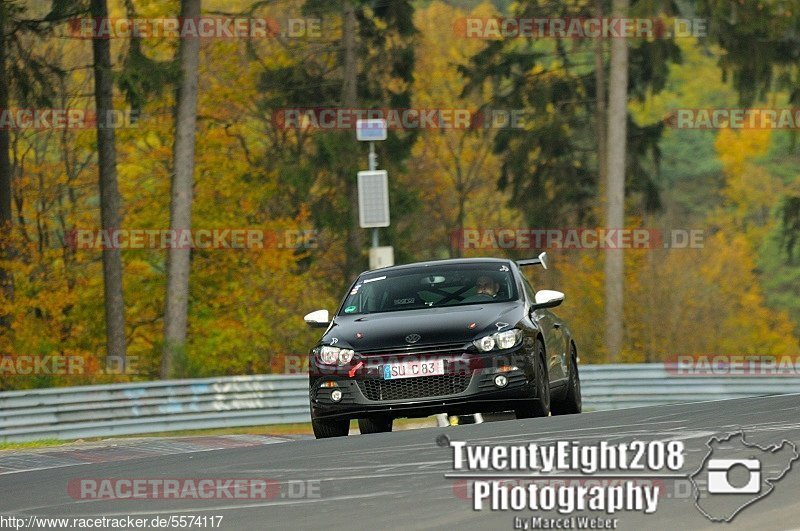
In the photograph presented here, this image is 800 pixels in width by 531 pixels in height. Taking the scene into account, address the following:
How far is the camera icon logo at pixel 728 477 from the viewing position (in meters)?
8.10

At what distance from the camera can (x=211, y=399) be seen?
81.3 feet

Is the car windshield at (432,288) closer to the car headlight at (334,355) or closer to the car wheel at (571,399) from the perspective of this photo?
the car headlight at (334,355)

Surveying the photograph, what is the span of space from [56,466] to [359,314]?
314 centimetres

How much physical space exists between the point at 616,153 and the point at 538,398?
75.6 ft

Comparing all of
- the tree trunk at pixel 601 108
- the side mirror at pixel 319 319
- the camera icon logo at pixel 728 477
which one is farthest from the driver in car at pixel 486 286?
the tree trunk at pixel 601 108

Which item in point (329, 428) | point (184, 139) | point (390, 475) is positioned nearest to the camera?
point (390, 475)

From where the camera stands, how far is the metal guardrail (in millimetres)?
23359

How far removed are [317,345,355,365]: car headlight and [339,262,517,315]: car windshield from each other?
107 centimetres

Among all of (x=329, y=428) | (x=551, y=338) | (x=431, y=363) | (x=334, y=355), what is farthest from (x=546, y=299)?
(x=329, y=428)

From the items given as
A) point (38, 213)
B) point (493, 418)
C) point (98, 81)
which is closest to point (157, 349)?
point (38, 213)

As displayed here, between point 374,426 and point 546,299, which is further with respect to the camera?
point 374,426

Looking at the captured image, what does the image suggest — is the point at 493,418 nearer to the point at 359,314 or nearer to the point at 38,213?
the point at 359,314

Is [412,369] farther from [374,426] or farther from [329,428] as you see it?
[374,426]

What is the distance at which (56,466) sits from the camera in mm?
12875
